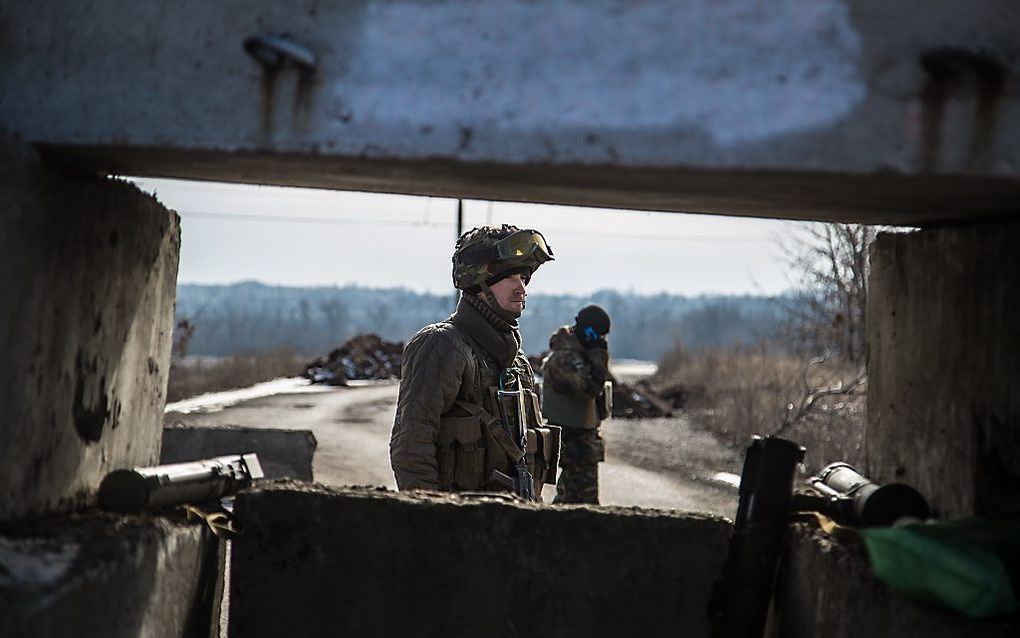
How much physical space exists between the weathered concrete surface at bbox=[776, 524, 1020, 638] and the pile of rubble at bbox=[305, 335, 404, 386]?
900 inches

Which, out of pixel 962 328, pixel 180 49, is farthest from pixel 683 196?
pixel 180 49

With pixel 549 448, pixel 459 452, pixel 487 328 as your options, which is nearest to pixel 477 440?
pixel 459 452

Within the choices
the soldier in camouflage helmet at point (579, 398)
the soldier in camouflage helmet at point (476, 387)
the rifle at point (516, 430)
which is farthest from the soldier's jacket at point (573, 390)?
the rifle at point (516, 430)

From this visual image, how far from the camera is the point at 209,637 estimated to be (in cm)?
294

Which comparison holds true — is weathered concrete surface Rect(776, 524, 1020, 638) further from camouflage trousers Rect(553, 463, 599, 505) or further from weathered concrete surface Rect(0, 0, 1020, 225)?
camouflage trousers Rect(553, 463, 599, 505)

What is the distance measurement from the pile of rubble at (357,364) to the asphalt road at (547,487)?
4943 millimetres

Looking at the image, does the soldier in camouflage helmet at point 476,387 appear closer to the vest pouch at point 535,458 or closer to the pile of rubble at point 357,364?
the vest pouch at point 535,458

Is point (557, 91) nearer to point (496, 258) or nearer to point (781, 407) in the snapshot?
point (496, 258)

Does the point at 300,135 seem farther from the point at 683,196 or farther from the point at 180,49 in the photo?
the point at 683,196

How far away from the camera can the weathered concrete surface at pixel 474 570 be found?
2752mm

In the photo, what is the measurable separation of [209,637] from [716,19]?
2.04 m

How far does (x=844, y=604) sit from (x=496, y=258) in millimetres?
2281

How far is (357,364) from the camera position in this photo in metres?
29.0

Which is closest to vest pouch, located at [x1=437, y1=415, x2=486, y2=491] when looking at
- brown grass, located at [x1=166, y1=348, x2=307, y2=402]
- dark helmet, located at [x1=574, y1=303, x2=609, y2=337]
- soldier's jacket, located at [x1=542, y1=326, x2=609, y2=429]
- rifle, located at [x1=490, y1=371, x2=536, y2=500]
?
rifle, located at [x1=490, y1=371, x2=536, y2=500]
